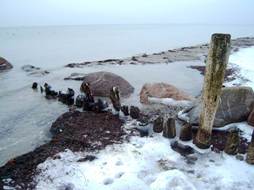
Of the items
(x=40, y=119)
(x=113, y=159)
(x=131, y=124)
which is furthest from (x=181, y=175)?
(x=40, y=119)

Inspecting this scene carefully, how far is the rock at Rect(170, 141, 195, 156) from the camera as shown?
7389mm

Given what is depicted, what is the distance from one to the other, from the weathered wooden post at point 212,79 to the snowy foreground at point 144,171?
1.96 feet

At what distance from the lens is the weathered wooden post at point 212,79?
6.39 meters

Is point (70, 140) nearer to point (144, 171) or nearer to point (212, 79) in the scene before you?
point (144, 171)

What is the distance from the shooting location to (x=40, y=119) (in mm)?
11508

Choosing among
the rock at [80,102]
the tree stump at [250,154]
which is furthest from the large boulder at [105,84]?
the tree stump at [250,154]

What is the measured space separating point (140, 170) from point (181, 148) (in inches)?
59.3

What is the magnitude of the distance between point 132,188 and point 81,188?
1.09 metres

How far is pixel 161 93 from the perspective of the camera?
13.0m

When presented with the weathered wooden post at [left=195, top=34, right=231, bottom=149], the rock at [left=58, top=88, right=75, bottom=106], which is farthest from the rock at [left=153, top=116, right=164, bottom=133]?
the rock at [left=58, top=88, right=75, bottom=106]

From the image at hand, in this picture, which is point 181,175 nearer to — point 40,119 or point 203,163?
point 203,163

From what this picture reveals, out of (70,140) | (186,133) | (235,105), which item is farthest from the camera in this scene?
(235,105)

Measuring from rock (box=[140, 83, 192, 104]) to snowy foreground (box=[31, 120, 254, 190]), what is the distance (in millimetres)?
5059

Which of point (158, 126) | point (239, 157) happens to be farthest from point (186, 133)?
point (239, 157)
